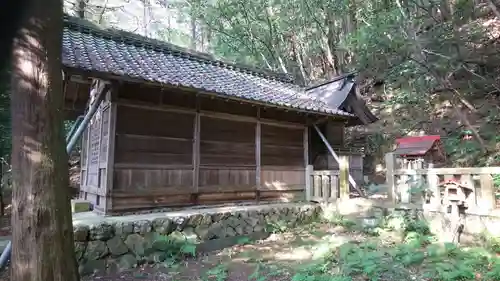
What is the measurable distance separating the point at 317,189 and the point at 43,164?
25.3 ft

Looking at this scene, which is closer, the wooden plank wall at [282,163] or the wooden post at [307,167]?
the wooden plank wall at [282,163]

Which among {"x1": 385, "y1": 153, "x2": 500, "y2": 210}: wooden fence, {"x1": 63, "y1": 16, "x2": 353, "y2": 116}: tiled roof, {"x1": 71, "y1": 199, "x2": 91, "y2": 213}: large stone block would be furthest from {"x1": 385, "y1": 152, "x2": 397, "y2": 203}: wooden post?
{"x1": 71, "y1": 199, "x2": 91, "y2": 213}: large stone block

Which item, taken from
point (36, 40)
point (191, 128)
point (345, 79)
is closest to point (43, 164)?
point (36, 40)

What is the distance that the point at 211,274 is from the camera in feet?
17.0

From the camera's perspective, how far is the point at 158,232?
6289 millimetres

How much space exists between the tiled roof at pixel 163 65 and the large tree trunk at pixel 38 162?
304 cm

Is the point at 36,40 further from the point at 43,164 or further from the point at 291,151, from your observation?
the point at 291,151

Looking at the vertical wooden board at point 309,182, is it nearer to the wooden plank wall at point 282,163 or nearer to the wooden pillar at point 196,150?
the wooden plank wall at point 282,163

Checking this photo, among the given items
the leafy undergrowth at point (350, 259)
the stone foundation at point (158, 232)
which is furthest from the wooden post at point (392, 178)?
the stone foundation at point (158, 232)

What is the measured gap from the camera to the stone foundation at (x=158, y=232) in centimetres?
561

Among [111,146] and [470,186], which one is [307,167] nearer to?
[470,186]

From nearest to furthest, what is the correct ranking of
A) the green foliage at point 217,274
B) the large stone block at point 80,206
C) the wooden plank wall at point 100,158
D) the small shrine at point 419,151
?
the green foliage at point 217,274
the wooden plank wall at point 100,158
the large stone block at point 80,206
the small shrine at point 419,151

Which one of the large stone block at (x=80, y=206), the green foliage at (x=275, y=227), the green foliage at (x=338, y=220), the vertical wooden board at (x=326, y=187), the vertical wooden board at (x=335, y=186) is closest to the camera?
the large stone block at (x=80, y=206)

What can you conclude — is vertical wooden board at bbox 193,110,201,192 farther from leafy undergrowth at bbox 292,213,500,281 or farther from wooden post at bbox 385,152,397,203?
wooden post at bbox 385,152,397,203
